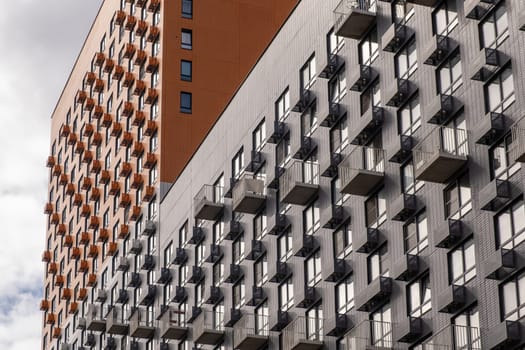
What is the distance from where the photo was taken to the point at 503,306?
143 feet

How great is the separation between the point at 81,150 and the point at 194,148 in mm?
21459

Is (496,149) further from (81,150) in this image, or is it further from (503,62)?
(81,150)

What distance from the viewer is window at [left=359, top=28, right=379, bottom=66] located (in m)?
55.7

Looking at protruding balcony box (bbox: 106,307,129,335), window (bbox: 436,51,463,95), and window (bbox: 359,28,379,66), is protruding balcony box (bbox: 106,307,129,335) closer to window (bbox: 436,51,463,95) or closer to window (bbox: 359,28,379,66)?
window (bbox: 359,28,379,66)

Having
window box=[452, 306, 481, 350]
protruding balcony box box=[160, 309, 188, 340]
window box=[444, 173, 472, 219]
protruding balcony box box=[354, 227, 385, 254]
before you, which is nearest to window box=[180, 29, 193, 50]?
protruding balcony box box=[160, 309, 188, 340]

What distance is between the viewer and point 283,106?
211 ft

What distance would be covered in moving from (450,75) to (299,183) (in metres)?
11.2

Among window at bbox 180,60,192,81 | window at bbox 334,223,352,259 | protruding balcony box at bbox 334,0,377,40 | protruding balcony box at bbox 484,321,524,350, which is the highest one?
window at bbox 180,60,192,81

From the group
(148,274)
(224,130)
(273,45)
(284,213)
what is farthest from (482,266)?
(148,274)

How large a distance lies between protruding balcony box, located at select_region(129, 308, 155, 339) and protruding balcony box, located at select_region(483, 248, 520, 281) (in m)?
35.7

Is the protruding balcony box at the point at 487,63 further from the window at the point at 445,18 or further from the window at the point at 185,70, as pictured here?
the window at the point at 185,70

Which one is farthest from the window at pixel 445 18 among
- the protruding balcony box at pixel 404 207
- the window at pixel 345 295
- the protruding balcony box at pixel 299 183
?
the window at pixel 345 295

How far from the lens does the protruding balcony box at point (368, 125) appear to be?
176ft

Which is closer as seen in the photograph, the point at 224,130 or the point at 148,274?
the point at 224,130
